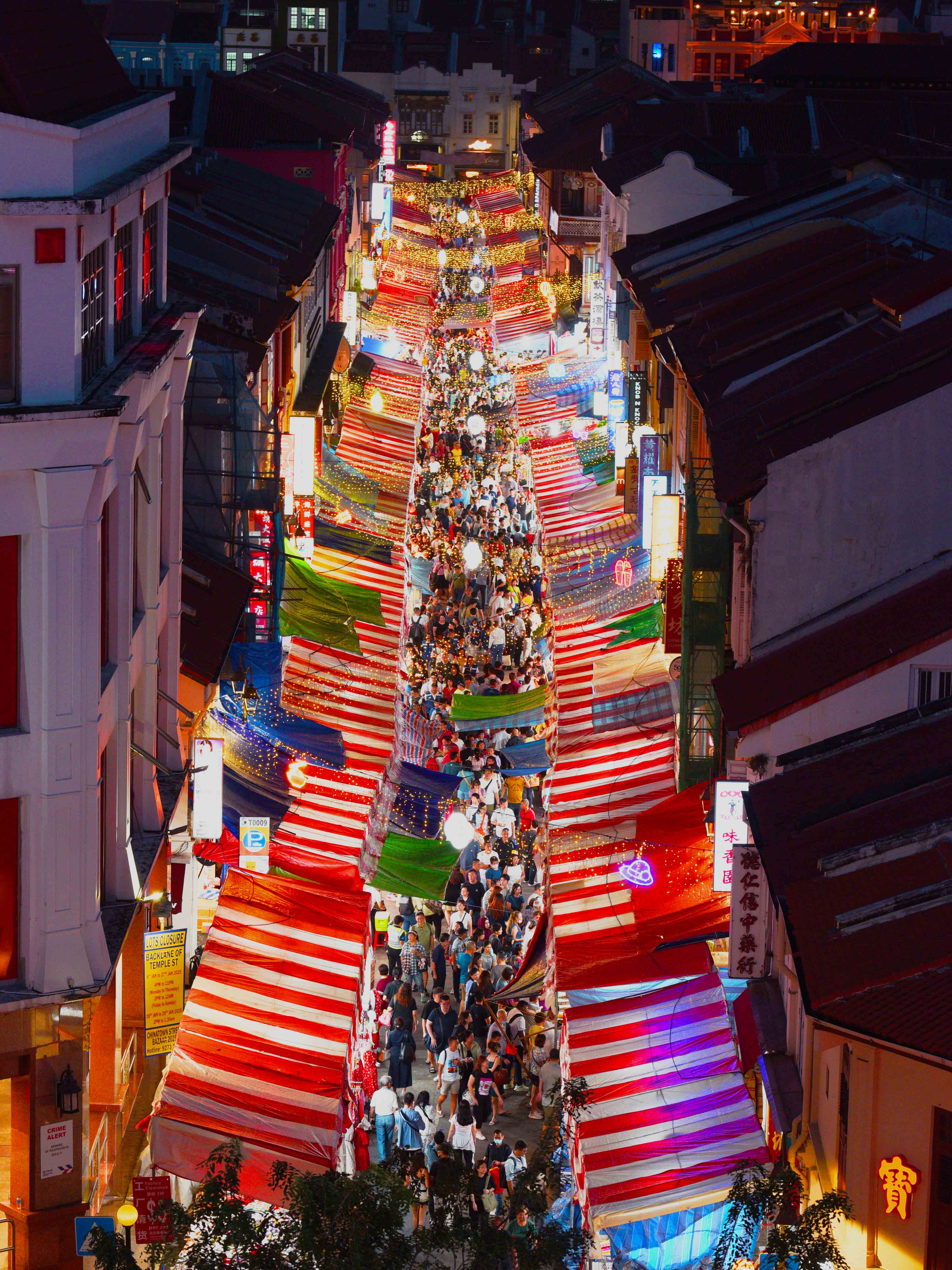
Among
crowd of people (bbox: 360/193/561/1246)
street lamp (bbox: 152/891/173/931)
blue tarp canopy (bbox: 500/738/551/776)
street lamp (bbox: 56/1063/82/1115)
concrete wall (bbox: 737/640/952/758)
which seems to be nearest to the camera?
street lamp (bbox: 56/1063/82/1115)

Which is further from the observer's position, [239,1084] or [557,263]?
[557,263]

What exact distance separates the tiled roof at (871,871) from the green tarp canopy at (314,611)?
1557 centimetres

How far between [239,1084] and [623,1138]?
4.88 meters

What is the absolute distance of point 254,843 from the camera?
2758cm

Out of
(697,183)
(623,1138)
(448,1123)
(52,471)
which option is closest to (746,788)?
(623,1138)

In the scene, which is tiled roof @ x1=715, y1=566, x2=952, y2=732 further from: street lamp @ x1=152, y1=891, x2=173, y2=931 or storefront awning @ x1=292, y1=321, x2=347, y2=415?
storefront awning @ x1=292, y1=321, x2=347, y2=415

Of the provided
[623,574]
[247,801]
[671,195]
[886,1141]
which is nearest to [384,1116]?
[247,801]

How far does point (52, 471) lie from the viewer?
18.7 metres

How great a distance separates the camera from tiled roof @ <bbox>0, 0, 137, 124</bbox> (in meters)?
19.0

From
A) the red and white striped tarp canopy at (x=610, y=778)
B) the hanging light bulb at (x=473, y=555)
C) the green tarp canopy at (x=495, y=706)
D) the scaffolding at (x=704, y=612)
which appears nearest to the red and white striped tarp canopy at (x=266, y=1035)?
the red and white striped tarp canopy at (x=610, y=778)

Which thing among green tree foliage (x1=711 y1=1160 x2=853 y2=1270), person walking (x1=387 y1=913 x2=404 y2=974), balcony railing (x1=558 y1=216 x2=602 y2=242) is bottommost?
person walking (x1=387 y1=913 x2=404 y2=974)

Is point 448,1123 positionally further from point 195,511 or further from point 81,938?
point 195,511

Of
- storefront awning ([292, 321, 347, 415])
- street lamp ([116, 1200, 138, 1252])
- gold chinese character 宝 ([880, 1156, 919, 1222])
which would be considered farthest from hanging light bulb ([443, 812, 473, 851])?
storefront awning ([292, 321, 347, 415])

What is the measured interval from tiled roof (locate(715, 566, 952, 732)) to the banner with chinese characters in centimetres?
175
